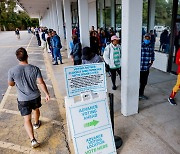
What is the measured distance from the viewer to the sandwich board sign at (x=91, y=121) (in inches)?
114

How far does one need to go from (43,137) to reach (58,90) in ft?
8.16

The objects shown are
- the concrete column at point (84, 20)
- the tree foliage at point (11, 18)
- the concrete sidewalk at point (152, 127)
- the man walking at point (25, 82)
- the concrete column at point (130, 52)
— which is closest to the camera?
the man walking at point (25, 82)

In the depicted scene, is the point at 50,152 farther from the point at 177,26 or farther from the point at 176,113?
the point at 177,26

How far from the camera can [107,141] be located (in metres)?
3.09

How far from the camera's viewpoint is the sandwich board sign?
2.90 metres

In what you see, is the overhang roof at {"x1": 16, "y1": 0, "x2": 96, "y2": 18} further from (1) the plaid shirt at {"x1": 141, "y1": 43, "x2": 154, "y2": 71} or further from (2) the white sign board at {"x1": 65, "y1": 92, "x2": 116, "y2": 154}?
(2) the white sign board at {"x1": 65, "y1": 92, "x2": 116, "y2": 154}

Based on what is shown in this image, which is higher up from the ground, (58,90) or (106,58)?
(106,58)

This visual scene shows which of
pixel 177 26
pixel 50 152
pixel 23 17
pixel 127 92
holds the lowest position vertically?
pixel 50 152

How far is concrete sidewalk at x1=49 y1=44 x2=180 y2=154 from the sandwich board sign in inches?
17.6

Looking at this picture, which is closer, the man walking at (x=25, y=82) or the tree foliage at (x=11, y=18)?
the man walking at (x=25, y=82)

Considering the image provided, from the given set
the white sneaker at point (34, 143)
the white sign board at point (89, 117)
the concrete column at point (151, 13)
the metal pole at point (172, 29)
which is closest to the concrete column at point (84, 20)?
the concrete column at point (151, 13)

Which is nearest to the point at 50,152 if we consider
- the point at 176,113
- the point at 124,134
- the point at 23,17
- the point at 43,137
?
the point at 43,137

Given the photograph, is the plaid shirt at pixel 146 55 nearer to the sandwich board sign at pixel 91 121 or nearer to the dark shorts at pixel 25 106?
the sandwich board sign at pixel 91 121

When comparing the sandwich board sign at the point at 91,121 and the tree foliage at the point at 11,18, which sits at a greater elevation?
the tree foliage at the point at 11,18
